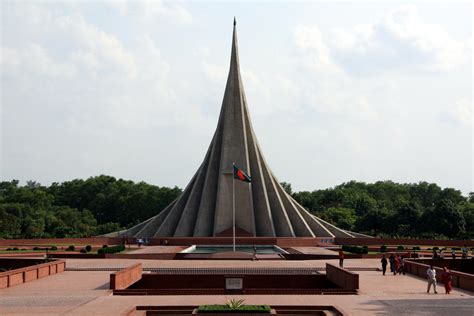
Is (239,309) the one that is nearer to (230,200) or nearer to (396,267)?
(396,267)

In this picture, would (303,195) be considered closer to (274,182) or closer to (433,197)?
(433,197)

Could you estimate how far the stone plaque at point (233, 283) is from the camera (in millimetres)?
15273

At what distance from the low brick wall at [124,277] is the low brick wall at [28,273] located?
3.07 m

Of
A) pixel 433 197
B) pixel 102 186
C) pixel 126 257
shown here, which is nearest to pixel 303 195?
pixel 433 197

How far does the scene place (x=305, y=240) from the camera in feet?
114

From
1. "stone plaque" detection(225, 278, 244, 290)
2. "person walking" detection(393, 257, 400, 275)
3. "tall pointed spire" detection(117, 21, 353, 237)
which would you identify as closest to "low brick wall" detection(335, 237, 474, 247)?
"tall pointed spire" detection(117, 21, 353, 237)

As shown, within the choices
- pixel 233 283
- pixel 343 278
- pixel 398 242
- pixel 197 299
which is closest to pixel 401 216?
pixel 398 242

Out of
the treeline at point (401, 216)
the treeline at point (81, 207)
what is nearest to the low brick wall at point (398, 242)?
the treeline at point (401, 216)

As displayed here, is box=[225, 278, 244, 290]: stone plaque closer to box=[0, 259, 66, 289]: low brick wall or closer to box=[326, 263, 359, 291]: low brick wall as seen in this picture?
box=[326, 263, 359, 291]: low brick wall

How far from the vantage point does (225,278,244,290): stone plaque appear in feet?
50.1

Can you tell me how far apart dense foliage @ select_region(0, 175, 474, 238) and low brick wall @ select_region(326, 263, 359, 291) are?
28.4m

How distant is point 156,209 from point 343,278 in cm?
5015

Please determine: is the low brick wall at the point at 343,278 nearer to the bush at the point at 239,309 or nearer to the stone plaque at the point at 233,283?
the stone plaque at the point at 233,283

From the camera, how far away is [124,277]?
15.2 meters
